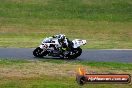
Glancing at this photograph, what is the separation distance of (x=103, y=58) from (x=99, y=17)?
24.5m

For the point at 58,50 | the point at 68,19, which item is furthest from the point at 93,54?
the point at 68,19

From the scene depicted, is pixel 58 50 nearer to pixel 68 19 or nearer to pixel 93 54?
pixel 93 54

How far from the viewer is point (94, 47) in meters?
29.8

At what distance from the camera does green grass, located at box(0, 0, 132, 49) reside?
129 feet

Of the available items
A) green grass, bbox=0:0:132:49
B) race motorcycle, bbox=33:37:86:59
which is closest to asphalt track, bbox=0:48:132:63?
race motorcycle, bbox=33:37:86:59

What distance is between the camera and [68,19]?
4784 centimetres

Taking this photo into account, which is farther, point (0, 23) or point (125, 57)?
point (0, 23)

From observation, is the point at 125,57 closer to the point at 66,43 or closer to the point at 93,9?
the point at 66,43

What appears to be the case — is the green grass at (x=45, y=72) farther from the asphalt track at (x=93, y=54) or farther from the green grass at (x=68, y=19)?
the green grass at (x=68, y=19)

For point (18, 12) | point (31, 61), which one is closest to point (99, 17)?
point (18, 12)

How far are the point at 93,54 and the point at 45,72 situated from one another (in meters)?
7.80

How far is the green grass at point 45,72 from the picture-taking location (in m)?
15.5

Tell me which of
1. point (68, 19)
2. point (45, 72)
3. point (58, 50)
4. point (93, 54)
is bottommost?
point (68, 19)

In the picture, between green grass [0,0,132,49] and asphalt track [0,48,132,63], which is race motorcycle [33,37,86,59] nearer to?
asphalt track [0,48,132,63]
